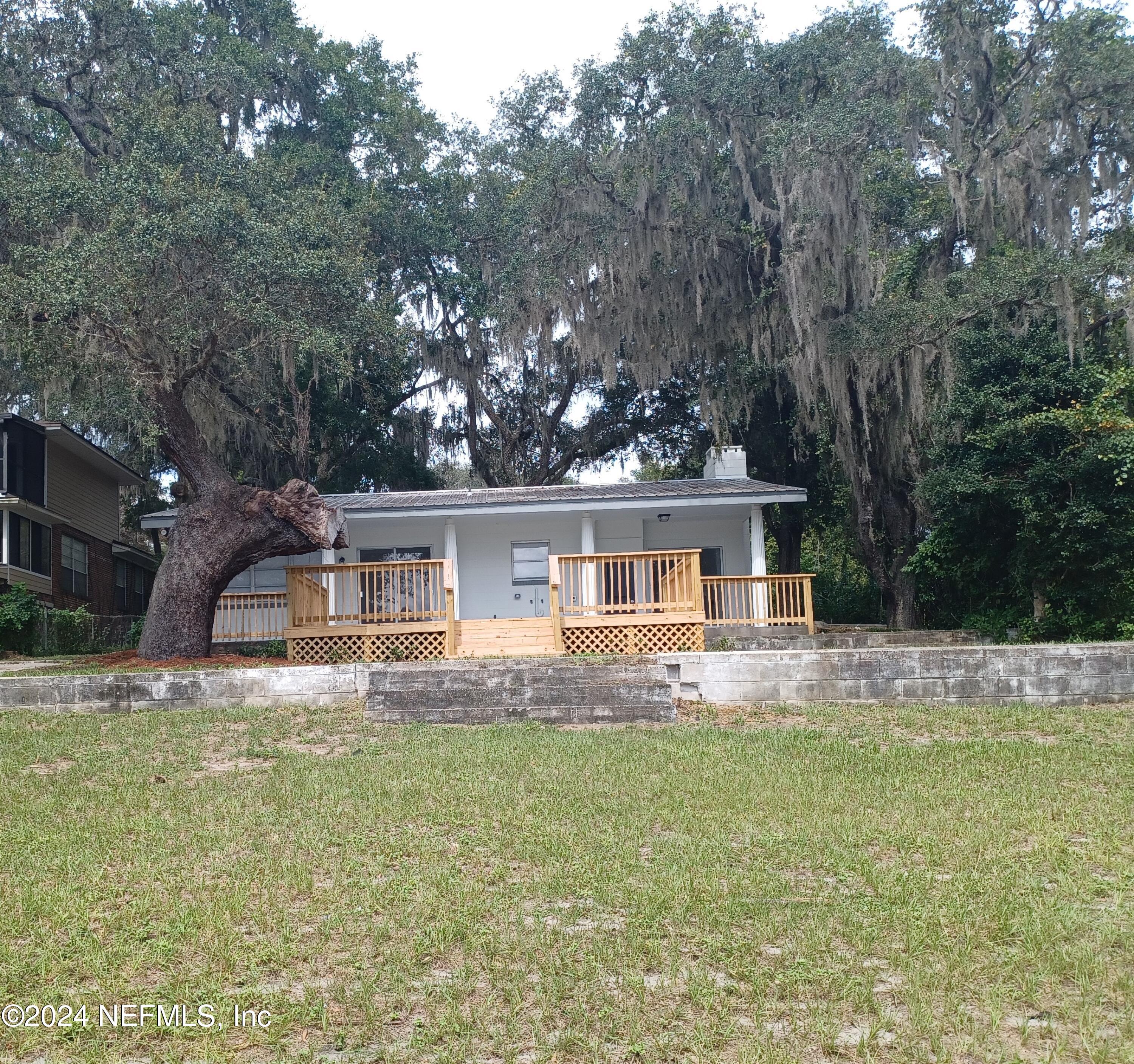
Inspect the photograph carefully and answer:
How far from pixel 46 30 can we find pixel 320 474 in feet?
37.9

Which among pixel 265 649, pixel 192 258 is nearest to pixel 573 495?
pixel 265 649

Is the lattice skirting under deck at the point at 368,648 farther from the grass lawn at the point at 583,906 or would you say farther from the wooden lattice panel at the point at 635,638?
the grass lawn at the point at 583,906

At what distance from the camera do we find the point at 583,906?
176 inches

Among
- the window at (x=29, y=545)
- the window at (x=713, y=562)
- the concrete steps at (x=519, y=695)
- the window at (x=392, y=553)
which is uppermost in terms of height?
the window at (x=29, y=545)

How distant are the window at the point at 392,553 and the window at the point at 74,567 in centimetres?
870

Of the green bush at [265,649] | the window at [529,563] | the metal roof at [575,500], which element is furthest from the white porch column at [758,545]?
the green bush at [265,649]

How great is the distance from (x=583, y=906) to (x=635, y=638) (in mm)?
9670

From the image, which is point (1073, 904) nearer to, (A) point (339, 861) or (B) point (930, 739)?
(A) point (339, 861)

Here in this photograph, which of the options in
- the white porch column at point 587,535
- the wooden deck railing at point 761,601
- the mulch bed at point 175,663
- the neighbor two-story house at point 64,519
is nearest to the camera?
the mulch bed at point 175,663

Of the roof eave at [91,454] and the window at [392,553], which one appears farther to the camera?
the roof eave at [91,454]

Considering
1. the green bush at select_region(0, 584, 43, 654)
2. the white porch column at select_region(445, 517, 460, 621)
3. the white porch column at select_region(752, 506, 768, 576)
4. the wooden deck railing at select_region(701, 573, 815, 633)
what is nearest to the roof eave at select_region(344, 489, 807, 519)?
the white porch column at select_region(445, 517, 460, 621)

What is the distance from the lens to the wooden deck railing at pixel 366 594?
47.3ft

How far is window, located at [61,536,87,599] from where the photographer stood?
77.7 ft

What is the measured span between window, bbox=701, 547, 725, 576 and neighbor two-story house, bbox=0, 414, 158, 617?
45.7 ft
